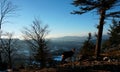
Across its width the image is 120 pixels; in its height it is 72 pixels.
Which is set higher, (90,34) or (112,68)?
(90,34)

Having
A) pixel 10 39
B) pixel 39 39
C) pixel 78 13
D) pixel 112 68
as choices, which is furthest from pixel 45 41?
pixel 112 68

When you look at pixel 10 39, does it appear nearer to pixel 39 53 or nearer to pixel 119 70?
pixel 39 53

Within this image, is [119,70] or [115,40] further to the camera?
[115,40]

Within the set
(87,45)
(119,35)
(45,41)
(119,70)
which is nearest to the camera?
(119,70)

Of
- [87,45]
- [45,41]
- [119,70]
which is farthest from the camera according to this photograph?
[87,45]

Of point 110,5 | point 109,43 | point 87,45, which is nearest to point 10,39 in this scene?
point 87,45

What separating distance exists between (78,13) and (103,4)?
3.10 metres

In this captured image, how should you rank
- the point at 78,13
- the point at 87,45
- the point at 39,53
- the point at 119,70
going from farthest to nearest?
the point at 87,45 < the point at 39,53 < the point at 78,13 < the point at 119,70

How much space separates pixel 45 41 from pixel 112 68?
109 feet

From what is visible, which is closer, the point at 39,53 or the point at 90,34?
the point at 39,53

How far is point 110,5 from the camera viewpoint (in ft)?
73.6

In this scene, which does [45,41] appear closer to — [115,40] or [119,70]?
[115,40]

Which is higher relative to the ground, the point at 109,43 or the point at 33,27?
the point at 33,27

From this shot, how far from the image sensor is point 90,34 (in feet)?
196
